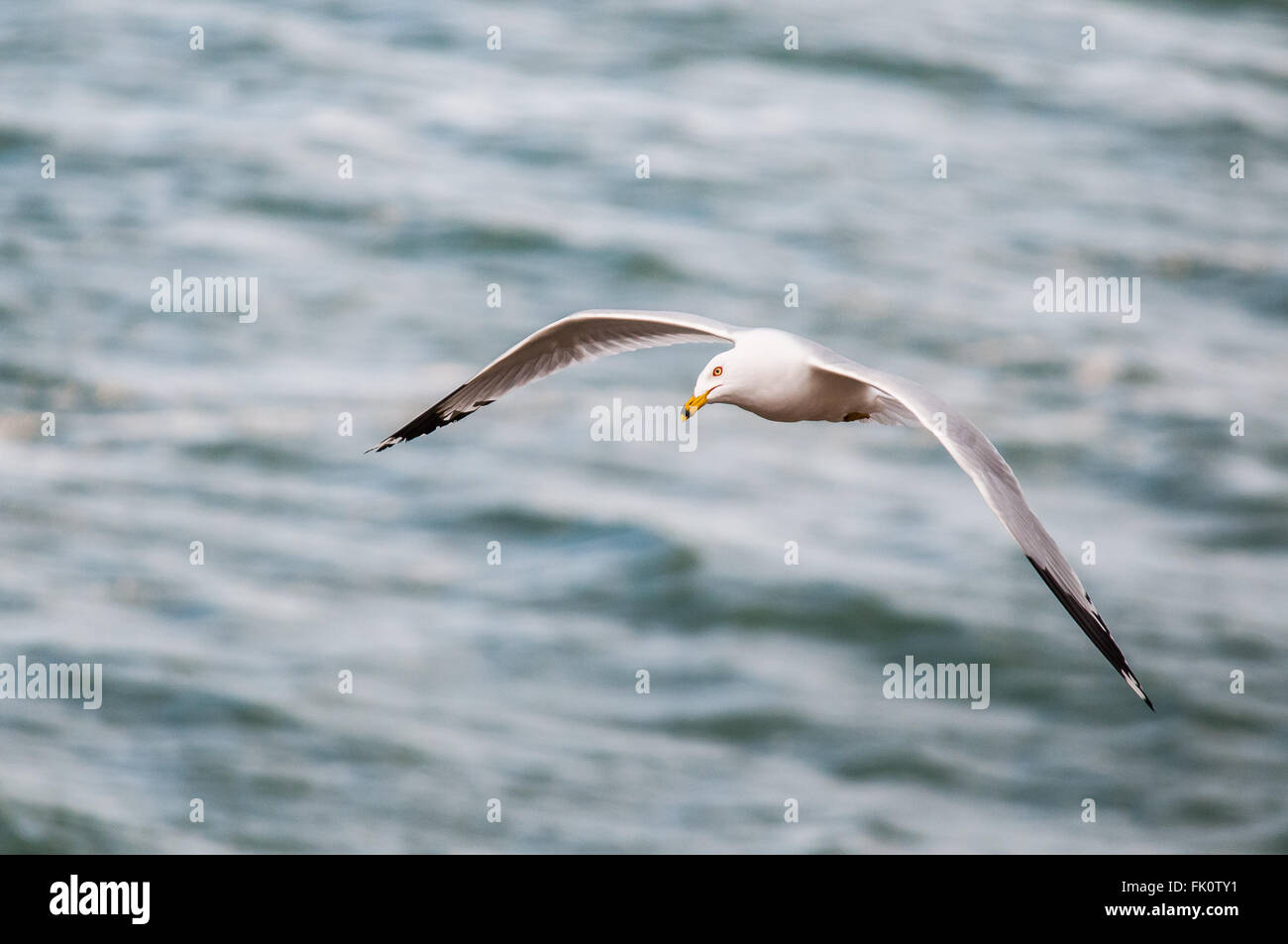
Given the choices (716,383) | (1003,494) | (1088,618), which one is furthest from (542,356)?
(1088,618)

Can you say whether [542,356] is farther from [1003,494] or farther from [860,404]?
[1003,494]

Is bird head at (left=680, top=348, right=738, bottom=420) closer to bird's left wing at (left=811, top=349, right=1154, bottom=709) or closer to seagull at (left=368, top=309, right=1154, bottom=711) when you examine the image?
seagull at (left=368, top=309, right=1154, bottom=711)

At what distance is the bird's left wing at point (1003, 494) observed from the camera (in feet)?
24.9

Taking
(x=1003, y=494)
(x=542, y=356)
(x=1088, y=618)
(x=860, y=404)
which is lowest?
(x=1088, y=618)

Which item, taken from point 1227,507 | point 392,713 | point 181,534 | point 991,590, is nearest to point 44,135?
point 181,534

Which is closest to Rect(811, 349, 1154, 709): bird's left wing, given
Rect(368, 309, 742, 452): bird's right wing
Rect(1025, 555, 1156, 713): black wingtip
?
Rect(1025, 555, 1156, 713): black wingtip

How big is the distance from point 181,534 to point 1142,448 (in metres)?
26.7

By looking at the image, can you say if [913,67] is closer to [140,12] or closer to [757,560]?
[757,560]

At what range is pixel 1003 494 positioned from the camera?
7.88 metres

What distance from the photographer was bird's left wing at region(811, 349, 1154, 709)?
7.60 metres

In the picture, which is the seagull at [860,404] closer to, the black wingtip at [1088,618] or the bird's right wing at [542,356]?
the black wingtip at [1088,618]

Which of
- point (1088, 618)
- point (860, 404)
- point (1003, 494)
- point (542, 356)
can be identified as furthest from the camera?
point (542, 356)

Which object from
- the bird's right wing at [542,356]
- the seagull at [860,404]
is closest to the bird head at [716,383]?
the seagull at [860,404]

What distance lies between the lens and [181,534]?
48375 mm
